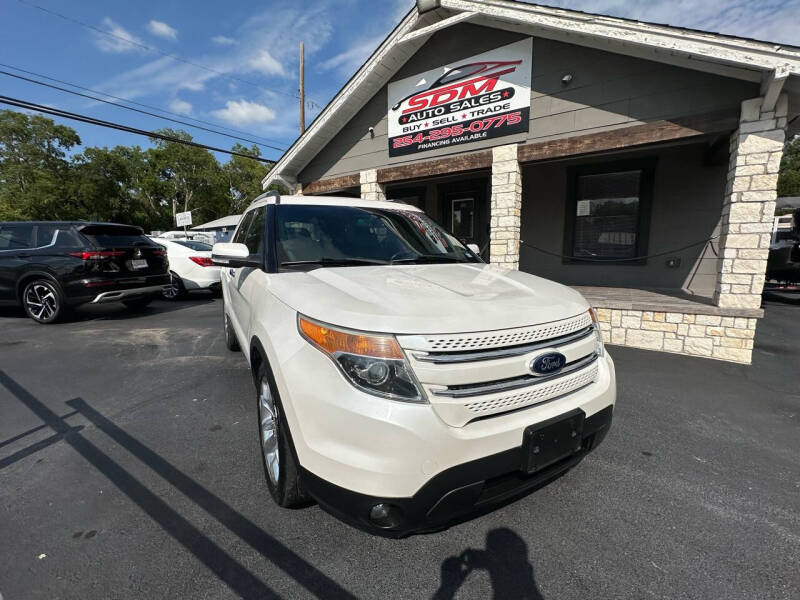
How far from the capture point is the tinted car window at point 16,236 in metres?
6.20

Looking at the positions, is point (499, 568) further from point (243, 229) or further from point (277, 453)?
point (243, 229)

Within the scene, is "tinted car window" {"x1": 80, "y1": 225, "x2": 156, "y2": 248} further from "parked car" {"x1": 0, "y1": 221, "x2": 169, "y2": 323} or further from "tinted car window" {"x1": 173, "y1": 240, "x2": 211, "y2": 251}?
"tinted car window" {"x1": 173, "y1": 240, "x2": 211, "y2": 251}

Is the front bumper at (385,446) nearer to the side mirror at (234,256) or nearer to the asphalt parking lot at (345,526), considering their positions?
the asphalt parking lot at (345,526)

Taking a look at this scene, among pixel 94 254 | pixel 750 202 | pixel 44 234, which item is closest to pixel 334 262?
pixel 750 202

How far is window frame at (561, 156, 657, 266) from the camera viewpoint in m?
6.78

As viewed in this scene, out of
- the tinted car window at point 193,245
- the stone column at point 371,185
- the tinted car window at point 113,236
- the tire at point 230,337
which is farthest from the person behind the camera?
the tinted car window at point 193,245

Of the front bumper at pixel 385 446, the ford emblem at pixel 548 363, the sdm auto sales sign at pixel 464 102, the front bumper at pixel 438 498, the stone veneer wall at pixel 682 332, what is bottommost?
the stone veneer wall at pixel 682 332

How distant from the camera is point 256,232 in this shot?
9.81ft

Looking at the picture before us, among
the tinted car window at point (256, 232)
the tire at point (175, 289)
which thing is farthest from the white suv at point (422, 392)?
the tire at point (175, 289)

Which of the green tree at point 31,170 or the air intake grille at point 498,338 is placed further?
the green tree at point 31,170

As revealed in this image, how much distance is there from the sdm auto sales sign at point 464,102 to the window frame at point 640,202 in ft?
7.08

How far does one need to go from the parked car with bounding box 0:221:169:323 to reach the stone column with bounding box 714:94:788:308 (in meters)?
8.88

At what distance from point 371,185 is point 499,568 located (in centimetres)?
732

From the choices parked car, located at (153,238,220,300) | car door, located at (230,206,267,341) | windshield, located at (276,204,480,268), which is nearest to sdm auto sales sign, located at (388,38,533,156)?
windshield, located at (276,204,480,268)
